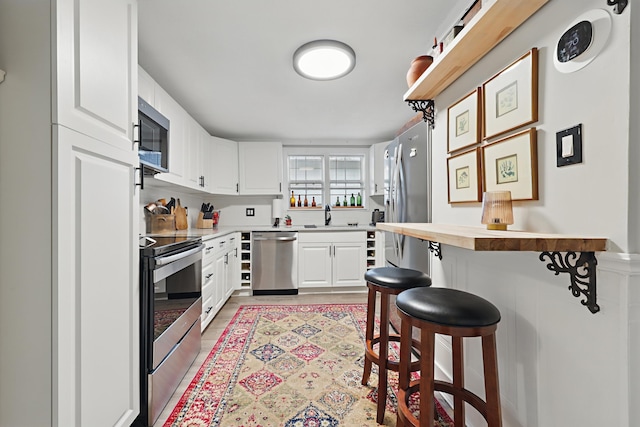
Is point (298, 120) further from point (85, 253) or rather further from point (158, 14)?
point (85, 253)

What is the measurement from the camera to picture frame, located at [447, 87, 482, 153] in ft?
4.53

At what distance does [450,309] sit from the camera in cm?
102

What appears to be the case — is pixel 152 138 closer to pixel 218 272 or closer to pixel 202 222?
pixel 218 272

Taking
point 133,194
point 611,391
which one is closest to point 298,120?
point 133,194

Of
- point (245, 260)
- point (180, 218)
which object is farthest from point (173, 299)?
point (245, 260)

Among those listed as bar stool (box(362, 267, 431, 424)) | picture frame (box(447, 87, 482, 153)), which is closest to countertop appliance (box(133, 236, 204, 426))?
bar stool (box(362, 267, 431, 424))

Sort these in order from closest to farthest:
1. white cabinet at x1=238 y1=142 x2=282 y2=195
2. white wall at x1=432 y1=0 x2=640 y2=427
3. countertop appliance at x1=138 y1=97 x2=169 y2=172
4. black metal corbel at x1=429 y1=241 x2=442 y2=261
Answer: white wall at x1=432 y1=0 x2=640 y2=427, black metal corbel at x1=429 y1=241 x2=442 y2=261, countertop appliance at x1=138 y1=97 x2=169 y2=172, white cabinet at x1=238 y1=142 x2=282 y2=195

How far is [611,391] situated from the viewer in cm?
79

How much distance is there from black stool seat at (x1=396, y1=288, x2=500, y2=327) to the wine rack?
294 cm

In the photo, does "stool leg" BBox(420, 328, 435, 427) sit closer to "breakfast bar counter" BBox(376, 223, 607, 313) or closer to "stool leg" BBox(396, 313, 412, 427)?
"stool leg" BBox(396, 313, 412, 427)

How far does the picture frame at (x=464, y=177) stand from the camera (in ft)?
4.56

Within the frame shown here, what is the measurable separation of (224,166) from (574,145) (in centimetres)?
381

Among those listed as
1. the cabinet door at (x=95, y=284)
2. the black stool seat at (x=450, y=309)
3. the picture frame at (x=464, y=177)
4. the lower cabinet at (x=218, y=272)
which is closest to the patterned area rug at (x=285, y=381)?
the lower cabinet at (x=218, y=272)

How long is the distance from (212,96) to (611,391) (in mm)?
3197
